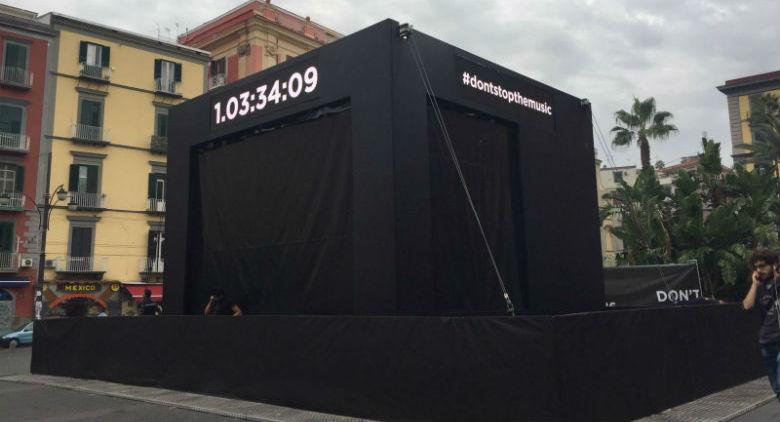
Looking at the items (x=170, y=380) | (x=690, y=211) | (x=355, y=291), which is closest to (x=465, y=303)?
(x=355, y=291)

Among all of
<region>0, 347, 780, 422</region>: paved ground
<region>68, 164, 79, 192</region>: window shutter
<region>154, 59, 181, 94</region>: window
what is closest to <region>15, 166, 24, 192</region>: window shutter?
<region>68, 164, 79, 192</region>: window shutter

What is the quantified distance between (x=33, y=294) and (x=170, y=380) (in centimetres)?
2551

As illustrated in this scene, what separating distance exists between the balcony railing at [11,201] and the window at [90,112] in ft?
17.4

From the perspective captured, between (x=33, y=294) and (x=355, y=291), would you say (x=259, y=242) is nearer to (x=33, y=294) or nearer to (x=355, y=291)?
(x=355, y=291)

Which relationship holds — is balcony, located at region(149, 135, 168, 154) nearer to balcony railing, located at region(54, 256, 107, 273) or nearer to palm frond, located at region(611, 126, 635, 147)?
balcony railing, located at region(54, 256, 107, 273)

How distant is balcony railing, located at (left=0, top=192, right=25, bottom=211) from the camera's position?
31002 mm

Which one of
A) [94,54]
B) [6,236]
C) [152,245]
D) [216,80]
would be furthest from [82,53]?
[152,245]

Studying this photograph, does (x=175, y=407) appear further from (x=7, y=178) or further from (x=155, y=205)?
(x=155, y=205)

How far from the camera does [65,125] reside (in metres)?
34.1

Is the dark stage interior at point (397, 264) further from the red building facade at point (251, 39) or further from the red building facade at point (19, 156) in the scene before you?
the red building facade at point (251, 39)

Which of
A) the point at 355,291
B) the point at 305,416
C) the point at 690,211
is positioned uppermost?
the point at 690,211

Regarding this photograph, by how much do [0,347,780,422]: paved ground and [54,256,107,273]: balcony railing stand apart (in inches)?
908

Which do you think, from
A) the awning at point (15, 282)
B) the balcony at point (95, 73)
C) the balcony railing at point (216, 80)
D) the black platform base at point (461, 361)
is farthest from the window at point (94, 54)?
the black platform base at point (461, 361)

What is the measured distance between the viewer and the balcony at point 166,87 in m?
37.5
